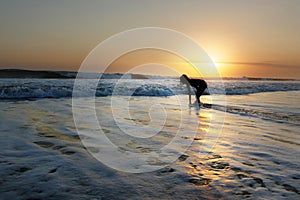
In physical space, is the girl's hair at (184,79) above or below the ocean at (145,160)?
above

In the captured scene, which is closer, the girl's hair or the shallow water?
the shallow water

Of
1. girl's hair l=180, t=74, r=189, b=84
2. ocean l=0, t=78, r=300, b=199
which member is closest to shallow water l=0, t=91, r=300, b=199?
ocean l=0, t=78, r=300, b=199

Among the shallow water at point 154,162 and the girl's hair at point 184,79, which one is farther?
the girl's hair at point 184,79

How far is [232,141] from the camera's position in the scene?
531 cm

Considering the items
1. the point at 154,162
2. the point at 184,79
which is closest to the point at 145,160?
the point at 154,162

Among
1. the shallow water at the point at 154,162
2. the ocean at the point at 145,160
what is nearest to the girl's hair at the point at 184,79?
the ocean at the point at 145,160

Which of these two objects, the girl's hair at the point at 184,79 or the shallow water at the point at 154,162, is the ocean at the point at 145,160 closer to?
the shallow water at the point at 154,162

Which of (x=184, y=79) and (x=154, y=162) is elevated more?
(x=184, y=79)

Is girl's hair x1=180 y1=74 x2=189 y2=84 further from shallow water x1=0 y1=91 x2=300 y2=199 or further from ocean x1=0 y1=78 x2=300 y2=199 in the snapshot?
shallow water x1=0 y1=91 x2=300 y2=199

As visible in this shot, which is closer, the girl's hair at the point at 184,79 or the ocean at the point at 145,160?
the ocean at the point at 145,160

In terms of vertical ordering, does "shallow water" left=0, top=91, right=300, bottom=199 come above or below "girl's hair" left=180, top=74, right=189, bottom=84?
below

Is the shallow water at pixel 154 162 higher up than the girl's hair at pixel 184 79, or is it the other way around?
the girl's hair at pixel 184 79

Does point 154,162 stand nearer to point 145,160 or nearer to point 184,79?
point 145,160

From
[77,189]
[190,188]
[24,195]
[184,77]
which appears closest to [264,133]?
[190,188]
